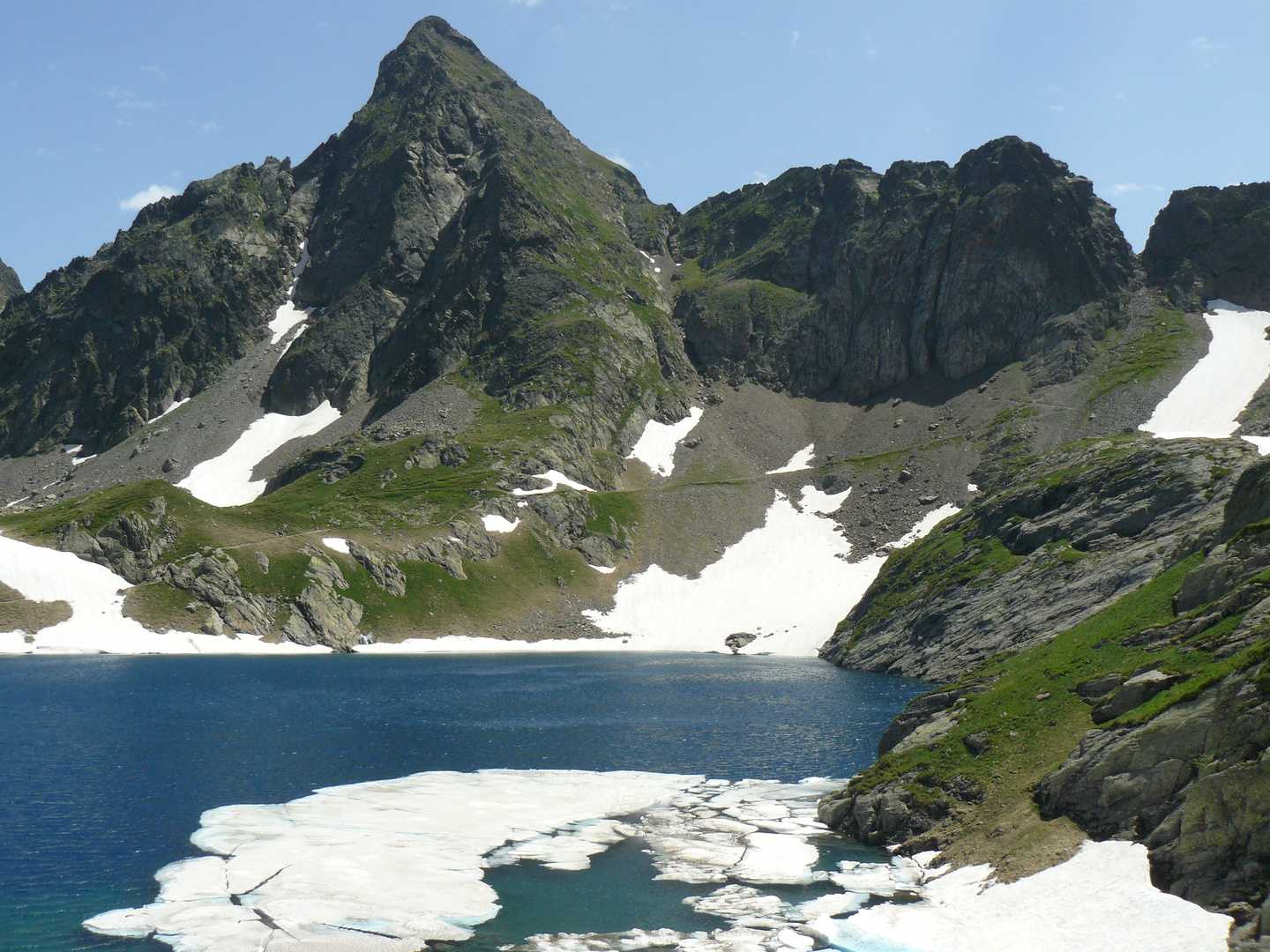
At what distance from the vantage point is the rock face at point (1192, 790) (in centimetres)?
2169

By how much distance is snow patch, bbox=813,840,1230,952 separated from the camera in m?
21.4

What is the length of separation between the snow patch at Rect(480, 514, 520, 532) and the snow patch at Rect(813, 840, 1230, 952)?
461 feet

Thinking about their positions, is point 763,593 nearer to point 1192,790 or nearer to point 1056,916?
point 1056,916

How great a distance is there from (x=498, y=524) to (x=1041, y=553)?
10114 cm

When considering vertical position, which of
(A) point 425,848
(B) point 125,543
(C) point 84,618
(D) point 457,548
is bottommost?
(C) point 84,618

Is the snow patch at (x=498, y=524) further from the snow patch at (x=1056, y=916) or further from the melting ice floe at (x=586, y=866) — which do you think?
the snow patch at (x=1056, y=916)

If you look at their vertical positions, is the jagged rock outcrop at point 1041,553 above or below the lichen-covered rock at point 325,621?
above

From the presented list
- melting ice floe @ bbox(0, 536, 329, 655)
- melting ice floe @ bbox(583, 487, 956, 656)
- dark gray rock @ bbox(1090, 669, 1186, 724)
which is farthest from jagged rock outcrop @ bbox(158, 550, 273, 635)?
dark gray rock @ bbox(1090, 669, 1186, 724)

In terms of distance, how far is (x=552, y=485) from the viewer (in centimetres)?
18175

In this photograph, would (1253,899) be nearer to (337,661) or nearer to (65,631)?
(337,661)

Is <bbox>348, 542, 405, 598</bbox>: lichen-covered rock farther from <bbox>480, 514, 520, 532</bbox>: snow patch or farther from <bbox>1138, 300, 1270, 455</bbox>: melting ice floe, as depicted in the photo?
<bbox>1138, 300, 1270, 455</bbox>: melting ice floe

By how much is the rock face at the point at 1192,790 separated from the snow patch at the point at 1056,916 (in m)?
0.70

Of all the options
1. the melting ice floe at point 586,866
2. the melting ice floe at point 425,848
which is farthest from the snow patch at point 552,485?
the melting ice floe at point 586,866

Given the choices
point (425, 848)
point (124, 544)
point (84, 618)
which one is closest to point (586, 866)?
point (425, 848)
